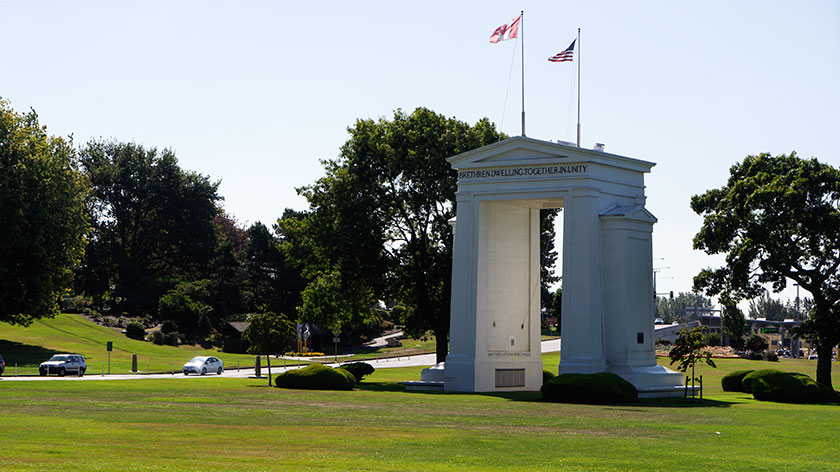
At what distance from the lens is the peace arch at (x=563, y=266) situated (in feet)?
145

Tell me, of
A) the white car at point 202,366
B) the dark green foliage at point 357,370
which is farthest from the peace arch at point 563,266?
the white car at point 202,366

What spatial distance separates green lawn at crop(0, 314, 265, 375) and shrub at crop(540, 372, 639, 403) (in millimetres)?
37633

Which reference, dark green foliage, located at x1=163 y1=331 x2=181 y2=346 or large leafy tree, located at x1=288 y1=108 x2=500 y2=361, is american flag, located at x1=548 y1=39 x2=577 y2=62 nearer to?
large leafy tree, located at x1=288 y1=108 x2=500 y2=361

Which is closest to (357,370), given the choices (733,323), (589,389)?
(589,389)

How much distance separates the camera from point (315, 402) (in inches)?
1341

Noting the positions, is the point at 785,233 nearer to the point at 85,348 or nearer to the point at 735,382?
the point at 735,382

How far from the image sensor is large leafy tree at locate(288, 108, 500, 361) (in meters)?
55.9

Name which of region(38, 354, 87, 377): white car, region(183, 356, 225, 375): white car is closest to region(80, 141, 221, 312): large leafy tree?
region(183, 356, 225, 375): white car

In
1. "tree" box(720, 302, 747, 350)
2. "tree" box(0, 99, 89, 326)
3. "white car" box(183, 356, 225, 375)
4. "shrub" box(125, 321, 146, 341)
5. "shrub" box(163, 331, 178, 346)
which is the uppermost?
"tree" box(0, 99, 89, 326)

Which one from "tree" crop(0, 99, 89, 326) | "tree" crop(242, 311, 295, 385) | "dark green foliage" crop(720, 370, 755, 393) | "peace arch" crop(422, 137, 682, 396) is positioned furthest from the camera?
"tree" crop(0, 99, 89, 326)

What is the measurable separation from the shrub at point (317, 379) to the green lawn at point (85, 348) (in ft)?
84.0

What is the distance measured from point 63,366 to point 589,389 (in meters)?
35.3

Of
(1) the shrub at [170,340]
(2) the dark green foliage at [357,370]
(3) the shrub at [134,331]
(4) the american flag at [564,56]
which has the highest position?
(4) the american flag at [564,56]

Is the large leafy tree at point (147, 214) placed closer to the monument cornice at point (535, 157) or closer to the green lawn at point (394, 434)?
the monument cornice at point (535, 157)
